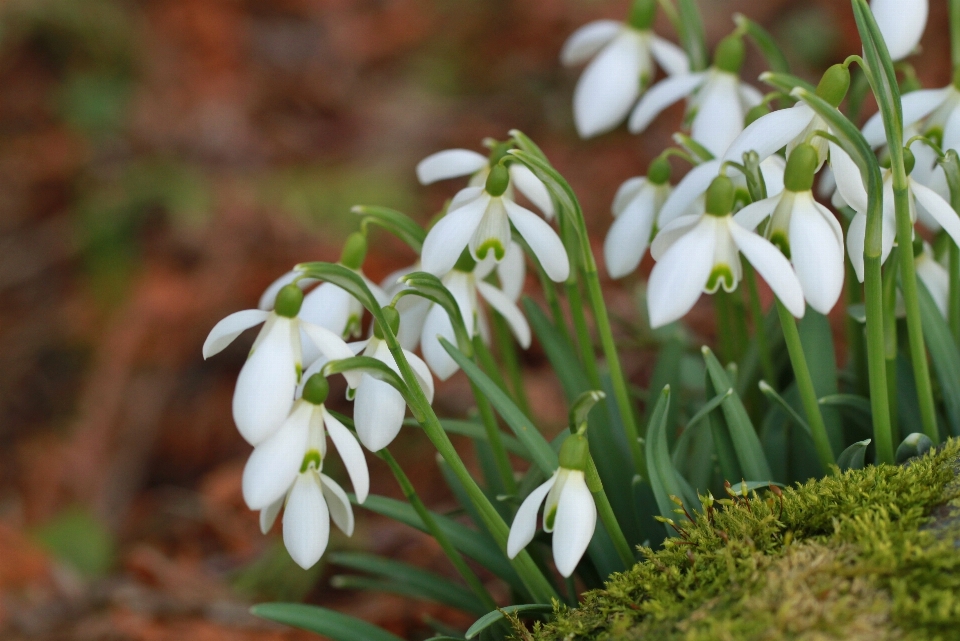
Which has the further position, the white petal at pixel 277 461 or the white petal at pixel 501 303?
the white petal at pixel 501 303

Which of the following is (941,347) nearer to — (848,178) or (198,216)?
(848,178)

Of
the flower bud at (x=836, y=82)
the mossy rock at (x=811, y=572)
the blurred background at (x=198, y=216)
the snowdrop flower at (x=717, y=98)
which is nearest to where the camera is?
the mossy rock at (x=811, y=572)

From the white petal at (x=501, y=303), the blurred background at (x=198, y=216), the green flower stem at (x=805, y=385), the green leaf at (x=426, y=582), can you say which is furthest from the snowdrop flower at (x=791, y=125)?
the blurred background at (x=198, y=216)

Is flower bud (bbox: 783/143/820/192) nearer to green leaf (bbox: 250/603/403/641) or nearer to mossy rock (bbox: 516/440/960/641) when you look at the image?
mossy rock (bbox: 516/440/960/641)

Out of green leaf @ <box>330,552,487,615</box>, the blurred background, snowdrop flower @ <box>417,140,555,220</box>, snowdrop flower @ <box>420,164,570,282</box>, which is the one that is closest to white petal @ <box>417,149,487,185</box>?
snowdrop flower @ <box>417,140,555,220</box>

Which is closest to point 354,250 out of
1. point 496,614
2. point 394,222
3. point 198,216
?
point 394,222

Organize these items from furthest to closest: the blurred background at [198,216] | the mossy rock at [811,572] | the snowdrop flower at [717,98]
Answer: the blurred background at [198,216]
the snowdrop flower at [717,98]
the mossy rock at [811,572]

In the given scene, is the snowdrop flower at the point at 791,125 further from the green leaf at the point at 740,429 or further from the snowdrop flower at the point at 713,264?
the green leaf at the point at 740,429
